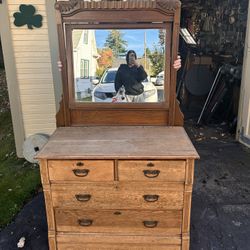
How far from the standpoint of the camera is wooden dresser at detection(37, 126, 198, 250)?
1926mm

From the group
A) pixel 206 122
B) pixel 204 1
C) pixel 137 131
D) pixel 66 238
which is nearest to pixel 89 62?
pixel 137 131

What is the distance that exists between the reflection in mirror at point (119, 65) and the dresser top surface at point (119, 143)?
9.8 inches

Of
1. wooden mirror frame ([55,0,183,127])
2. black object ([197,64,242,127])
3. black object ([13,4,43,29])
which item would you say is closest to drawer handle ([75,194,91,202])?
wooden mirror frame ([55,0,183,127])

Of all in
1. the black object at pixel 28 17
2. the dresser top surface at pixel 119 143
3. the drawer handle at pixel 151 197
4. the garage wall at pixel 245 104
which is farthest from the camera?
the garage wall at pixel 245 104

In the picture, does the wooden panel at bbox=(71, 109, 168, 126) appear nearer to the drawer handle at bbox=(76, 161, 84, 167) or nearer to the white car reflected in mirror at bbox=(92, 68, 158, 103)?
the white car reflected in mirror at bbox=(92, 68, 158, 103)

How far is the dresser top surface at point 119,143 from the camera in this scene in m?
1.90

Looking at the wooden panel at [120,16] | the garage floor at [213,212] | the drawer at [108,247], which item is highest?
the wooden panel at [120,16]

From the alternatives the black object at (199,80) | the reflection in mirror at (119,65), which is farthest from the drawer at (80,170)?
the black object at (199,80)

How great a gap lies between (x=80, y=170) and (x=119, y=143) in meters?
0.32

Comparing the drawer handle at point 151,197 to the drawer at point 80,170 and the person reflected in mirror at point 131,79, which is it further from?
the person reflected in mirror at point 131,79

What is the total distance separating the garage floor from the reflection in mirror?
116 cm

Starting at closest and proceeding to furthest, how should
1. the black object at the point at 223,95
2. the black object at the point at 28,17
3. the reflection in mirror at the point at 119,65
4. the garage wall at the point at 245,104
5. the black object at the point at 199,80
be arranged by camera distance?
the reflection in mirror at the point at 119,65 → the black object at the point at 28,17 → the garage wall at the point at 245,104 → the black object at the point at 223,95 → the black object at the point at 199,80

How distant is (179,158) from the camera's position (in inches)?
74.4

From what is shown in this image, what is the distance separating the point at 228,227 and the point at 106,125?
1.34 metres
